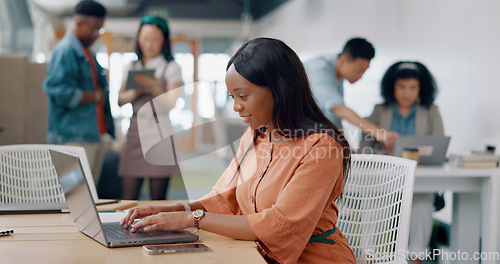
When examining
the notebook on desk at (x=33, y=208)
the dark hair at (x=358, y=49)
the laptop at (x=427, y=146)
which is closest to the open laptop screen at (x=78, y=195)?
the notebook on desk at (x=33, y=208)

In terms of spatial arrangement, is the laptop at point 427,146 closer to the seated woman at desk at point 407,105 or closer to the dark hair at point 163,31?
the seated woman at desk at point 407,105

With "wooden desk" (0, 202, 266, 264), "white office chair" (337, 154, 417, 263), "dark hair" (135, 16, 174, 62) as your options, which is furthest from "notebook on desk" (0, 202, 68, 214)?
"dark hair" (135, 16, 174, 62)

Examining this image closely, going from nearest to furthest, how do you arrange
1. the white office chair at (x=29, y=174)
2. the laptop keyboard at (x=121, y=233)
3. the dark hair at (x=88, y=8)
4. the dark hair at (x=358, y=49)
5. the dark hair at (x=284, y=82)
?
the laptop keyboard at (x=121, y=233) < the dark hair at (x=284, y=82) < the white office chair at (x=29, y=174) < the dark hair at (x=88, y=8) < the dark hair at (x=358, y=49)

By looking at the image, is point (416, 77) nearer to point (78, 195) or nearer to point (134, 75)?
point (134, 75)

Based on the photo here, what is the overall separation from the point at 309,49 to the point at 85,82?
544 cm

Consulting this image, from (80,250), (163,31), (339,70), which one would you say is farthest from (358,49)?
(80,250)

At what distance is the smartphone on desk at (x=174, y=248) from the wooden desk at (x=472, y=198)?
195 centimetres

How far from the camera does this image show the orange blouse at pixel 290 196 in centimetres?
143

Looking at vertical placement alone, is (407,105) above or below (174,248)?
above

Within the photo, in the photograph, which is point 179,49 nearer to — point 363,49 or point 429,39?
point 429,39

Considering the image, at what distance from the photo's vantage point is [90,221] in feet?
4.41

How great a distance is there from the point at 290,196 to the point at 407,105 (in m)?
2.42

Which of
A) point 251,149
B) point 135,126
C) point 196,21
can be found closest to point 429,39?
point 135,126

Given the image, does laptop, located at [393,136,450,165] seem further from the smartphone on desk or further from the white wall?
the smartphone on desk
